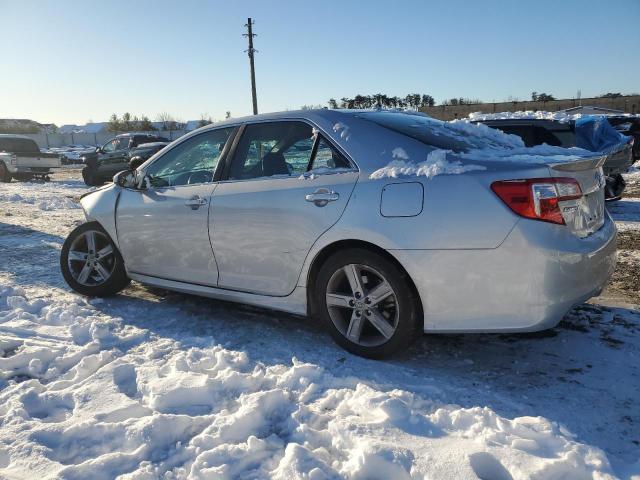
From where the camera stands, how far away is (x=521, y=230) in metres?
2.83

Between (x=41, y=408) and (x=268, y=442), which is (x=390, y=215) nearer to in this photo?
(x=268, y=442)

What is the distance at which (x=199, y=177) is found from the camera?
4.26 meters

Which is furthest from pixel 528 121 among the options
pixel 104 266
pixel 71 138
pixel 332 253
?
pixel 71 138

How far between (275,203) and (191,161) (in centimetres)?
116

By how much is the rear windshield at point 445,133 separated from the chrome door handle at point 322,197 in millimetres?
595

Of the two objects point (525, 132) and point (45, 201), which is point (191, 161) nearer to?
point (525, 132)

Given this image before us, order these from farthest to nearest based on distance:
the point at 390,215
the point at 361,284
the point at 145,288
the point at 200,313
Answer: the point at 145,288 < the point at 200,313 < the point at 361,284 < the point at 390,215

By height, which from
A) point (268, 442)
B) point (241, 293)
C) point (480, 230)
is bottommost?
point (268, 442)

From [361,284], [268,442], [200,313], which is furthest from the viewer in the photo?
[200,313]

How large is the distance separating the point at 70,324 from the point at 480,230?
3.19 metres

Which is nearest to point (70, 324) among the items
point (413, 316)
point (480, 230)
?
point (413, 316)

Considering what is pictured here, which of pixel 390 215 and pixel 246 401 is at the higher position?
pixel 390 215

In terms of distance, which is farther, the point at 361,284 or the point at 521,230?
the point at 361,284

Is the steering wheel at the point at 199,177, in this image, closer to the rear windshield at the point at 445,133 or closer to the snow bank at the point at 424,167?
the rear windshield at the point at 445,133
